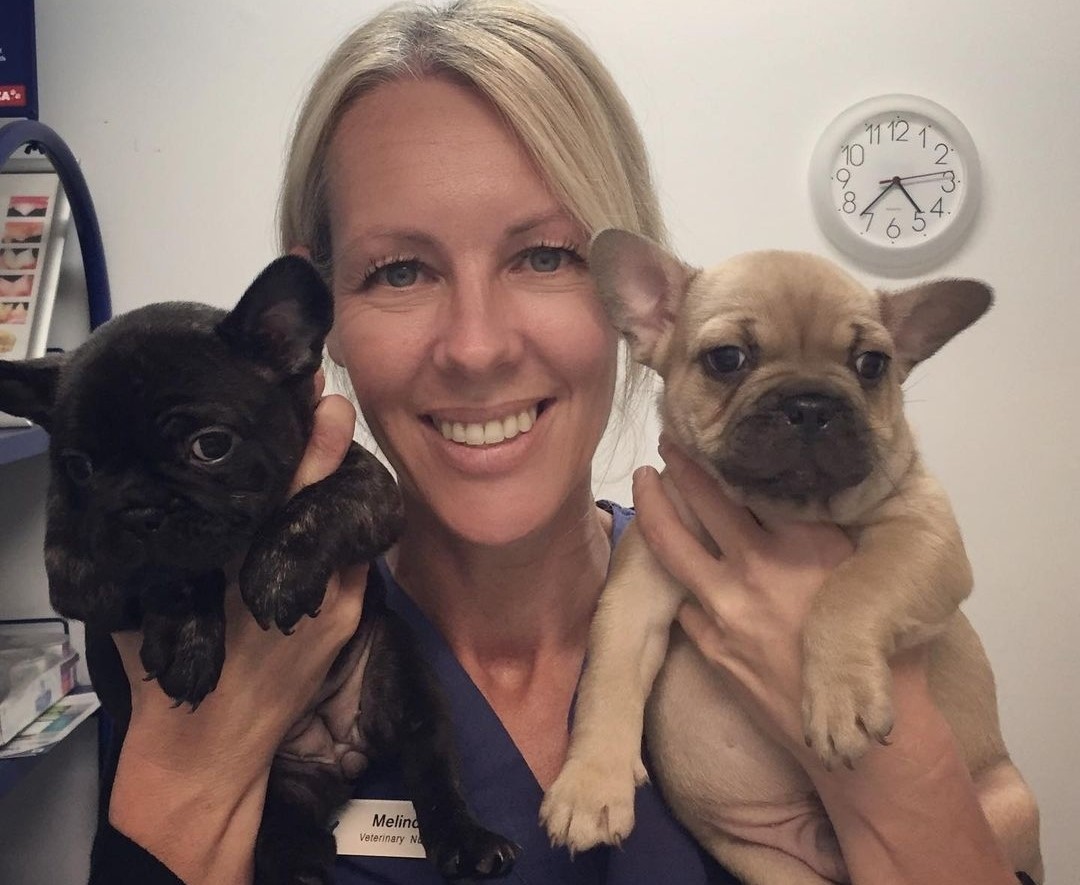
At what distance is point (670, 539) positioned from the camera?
132 cm

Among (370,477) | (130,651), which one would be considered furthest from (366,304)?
(130,651)

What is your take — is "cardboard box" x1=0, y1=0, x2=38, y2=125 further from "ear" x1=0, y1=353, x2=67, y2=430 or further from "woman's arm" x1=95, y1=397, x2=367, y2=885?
"woman's arm" x1=95, y1=397, x2=367, y2=885

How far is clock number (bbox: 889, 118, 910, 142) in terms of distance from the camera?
286 centimetres

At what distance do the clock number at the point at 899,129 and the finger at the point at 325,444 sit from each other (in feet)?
7.69

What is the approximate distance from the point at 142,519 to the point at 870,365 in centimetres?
104

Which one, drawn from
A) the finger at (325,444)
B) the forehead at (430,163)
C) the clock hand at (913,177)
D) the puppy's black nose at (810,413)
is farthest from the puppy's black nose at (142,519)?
the clock hand at (913,177)

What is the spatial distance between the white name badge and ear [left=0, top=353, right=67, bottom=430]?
72 centimetres

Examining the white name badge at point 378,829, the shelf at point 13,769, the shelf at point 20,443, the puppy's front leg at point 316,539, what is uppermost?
the puppy's front leg at point 316,539

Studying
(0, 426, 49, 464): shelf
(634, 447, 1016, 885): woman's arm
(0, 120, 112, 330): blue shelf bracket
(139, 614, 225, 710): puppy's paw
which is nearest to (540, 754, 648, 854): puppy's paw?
(634, 447, 1016, 885): woman's arm

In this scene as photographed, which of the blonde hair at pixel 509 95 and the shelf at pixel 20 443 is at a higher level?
the blonde hair at pixel 509 95

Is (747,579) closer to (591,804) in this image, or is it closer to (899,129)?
(591,804)

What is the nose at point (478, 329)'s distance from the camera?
4.33 ft

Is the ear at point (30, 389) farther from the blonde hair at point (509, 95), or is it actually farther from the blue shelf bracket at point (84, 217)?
the blue shelf bracket at point (84, 217)

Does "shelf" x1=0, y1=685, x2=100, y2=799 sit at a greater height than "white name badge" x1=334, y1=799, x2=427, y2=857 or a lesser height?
lesser
